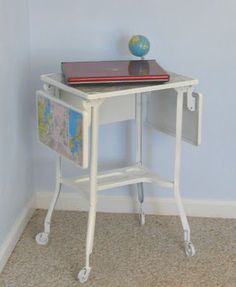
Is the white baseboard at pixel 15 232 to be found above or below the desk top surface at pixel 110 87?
below

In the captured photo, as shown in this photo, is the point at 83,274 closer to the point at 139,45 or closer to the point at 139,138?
the point at 139,138

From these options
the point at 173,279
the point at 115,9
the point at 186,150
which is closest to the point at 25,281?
the point at 173,279

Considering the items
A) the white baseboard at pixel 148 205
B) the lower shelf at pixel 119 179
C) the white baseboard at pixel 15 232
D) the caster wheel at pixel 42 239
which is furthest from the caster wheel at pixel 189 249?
the white baseboard at pixel 15 232

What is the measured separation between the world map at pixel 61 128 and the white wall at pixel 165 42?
0.43m

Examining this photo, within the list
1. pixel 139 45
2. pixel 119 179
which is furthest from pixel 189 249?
pixel 139 45

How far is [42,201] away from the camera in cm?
249

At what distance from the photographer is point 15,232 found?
2.18m

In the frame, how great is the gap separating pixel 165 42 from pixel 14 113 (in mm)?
688

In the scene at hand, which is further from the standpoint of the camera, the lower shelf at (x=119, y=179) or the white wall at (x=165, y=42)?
the white wall at (x=165, y=42)

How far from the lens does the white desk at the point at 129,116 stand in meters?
1.79

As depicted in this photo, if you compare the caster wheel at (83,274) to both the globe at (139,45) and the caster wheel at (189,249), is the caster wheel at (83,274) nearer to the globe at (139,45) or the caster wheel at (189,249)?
the caster wheel at (189,249)

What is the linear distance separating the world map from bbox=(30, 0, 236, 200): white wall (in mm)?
434

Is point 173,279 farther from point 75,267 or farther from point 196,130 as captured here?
point 196,130

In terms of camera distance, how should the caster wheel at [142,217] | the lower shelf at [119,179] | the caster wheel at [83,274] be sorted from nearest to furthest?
the caster wheel at [83,274]
the lower shelf at [119,179]
the caster wheel at [142,217]
